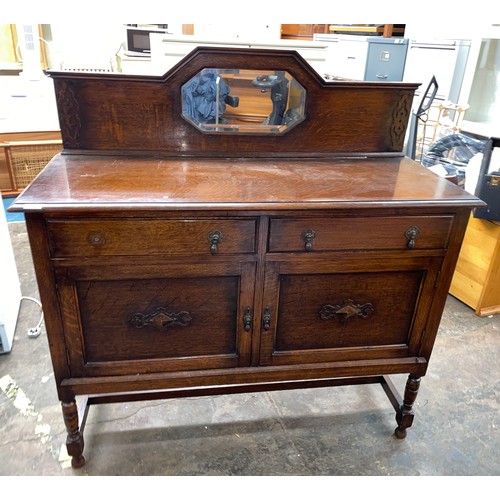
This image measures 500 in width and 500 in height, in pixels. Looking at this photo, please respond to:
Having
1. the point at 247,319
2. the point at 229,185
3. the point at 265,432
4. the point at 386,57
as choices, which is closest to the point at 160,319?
the point at 247,319

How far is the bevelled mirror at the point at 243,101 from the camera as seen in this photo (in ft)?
4.55

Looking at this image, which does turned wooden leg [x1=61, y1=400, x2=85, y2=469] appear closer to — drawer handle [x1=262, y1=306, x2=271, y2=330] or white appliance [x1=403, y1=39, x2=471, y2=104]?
drawer handle [x1=262, y1=306, x2=271, y2=330]

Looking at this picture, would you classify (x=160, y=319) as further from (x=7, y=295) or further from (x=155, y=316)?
(x=7, y=295)

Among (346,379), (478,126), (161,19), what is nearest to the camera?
(161,19)

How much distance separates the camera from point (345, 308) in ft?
4.31

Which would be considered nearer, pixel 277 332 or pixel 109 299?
pixel 109 299

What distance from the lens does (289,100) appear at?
1443mm

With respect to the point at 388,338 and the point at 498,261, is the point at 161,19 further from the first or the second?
the point at 498,261

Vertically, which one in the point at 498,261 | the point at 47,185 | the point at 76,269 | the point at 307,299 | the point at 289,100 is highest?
A: the point at 289,100

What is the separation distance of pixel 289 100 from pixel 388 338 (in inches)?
32.7

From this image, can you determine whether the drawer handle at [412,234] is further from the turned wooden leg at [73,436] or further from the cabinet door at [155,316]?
the turned wooden leg at [73,436]

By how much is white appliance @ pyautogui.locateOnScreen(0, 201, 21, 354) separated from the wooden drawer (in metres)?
1.30

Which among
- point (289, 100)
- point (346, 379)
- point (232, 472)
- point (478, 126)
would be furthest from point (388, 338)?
point (478, 126)

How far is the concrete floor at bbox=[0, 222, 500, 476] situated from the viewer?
146 centimetres
